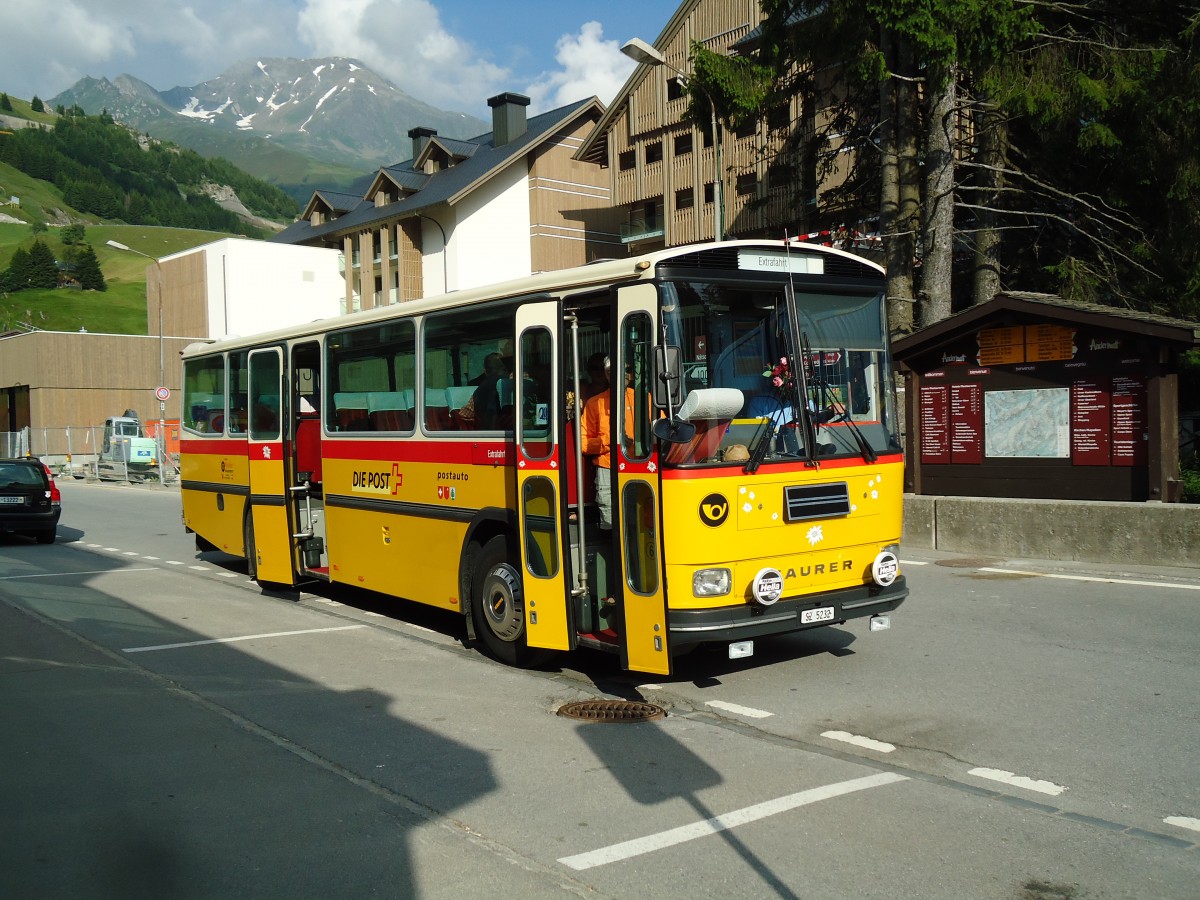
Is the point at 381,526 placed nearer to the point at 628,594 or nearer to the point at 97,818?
the point at 628,594

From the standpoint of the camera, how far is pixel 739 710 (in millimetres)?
7352

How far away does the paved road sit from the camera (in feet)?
15.4

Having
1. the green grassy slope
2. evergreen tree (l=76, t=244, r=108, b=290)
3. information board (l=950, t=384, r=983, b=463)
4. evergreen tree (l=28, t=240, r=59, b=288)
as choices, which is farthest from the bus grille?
evergreen tree (l=76, t=244, r=108, b=290)

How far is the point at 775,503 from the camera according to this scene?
24.2ft

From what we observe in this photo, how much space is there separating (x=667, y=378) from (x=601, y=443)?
44.6 inches

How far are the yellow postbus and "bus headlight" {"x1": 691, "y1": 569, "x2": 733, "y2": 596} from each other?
1 centimetres

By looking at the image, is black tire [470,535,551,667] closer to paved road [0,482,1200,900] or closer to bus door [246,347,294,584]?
paved road [0,482,1200,900]

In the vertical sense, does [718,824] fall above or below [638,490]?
below

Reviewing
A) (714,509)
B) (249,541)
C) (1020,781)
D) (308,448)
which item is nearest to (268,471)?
(308,448)

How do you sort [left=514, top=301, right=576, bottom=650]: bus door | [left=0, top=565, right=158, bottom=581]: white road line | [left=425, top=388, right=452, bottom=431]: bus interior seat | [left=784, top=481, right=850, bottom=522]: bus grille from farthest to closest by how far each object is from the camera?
[left=0, top=565, right=158, bottom=581]: white road line → [left=425, top=388, right=452, bottom=431]: bus interior seat → [left=514, top=301, right=576, bottom=650]: bus door → [left=784, top=481, right=850, bottom=522]: bus grille

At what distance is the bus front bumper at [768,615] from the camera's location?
7062mm

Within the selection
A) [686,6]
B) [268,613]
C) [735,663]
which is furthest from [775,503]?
[686,6]

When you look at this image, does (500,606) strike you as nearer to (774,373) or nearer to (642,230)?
(774,373)

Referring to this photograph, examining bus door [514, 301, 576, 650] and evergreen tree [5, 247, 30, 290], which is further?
evergreen tree [5, 247, 30, 290]
